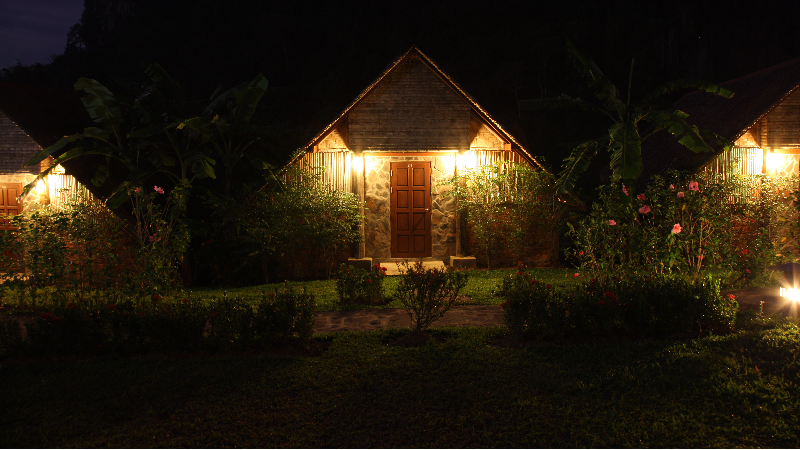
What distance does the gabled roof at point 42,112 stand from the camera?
1178 centimetres

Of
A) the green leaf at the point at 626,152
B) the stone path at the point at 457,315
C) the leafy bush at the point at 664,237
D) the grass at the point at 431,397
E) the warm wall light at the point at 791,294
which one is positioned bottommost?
the grass at the point at 431,397

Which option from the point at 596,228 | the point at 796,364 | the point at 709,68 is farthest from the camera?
the point at 709,68

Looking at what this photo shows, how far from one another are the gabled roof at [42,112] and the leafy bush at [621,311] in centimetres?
1165

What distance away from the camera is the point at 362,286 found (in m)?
8.32

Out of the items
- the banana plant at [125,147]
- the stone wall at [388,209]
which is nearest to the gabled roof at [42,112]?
the banana plant at [125,147]

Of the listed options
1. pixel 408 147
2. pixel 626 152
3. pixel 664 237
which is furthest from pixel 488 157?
pixel 664 237

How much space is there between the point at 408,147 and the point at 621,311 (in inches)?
267

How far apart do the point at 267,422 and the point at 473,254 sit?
27.7ft

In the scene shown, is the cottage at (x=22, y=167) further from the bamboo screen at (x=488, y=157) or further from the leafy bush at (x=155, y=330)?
the bamboo screen at (x=488, y=157)

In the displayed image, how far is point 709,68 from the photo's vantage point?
2598cm

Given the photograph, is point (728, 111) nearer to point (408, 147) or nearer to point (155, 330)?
point (408, 147)

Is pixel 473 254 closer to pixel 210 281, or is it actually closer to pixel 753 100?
pixel 210 281

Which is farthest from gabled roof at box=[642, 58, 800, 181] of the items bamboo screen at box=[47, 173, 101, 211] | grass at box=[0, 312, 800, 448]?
bamboo screen at box=[47, 173, 101, 211]

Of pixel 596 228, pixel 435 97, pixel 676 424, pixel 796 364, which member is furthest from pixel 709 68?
pixel 676 424
